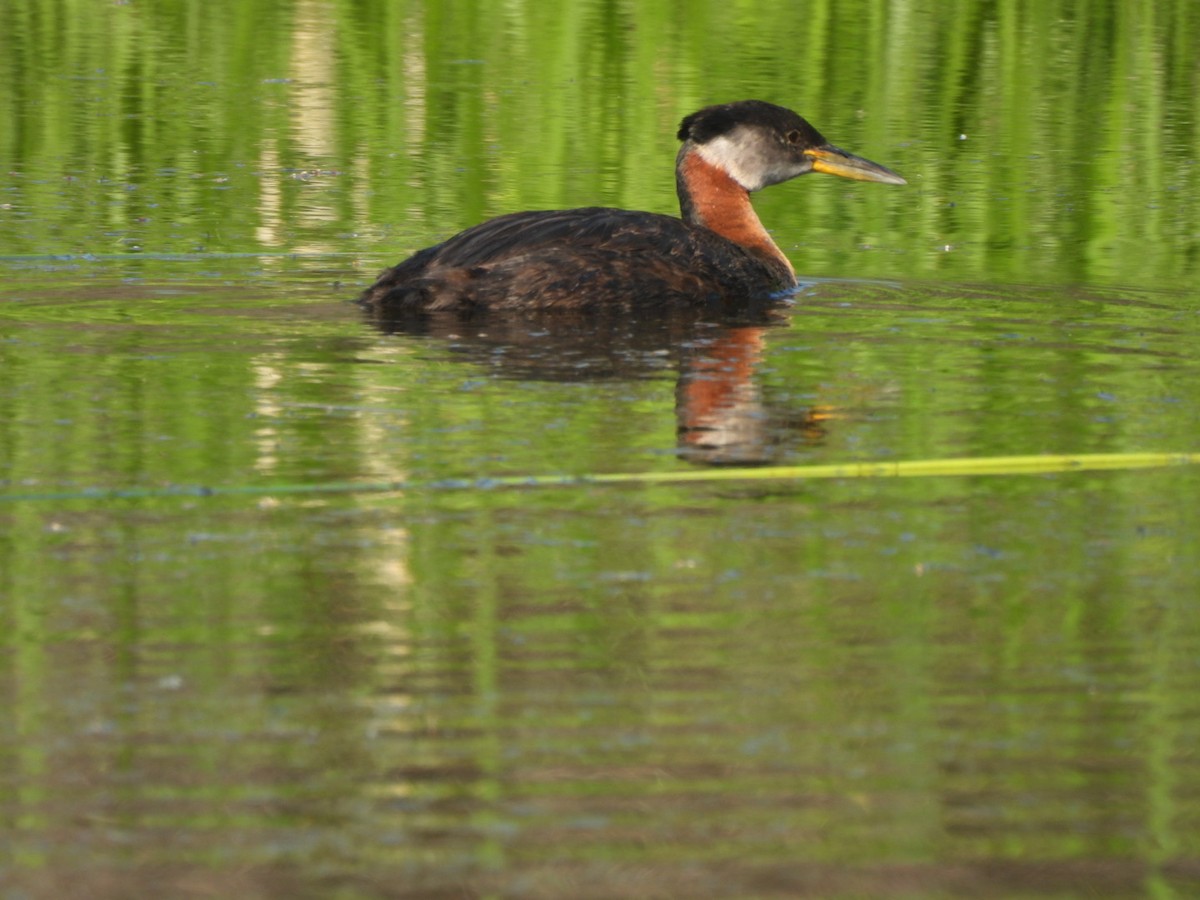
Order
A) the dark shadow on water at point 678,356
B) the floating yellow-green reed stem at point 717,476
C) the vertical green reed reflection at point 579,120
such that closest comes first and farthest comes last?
the floating yellow-green reed stem at point 717,476, the dark shadow on water at point 678,356, the vertical green reed reflection at point 579,120

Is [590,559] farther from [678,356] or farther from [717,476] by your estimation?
[678,356]

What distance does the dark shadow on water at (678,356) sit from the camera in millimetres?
7062

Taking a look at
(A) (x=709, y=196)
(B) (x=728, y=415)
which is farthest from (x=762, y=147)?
(B) (x=728, y=415)

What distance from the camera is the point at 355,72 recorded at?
57.0 feet

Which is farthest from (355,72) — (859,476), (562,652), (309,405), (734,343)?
(562,652)

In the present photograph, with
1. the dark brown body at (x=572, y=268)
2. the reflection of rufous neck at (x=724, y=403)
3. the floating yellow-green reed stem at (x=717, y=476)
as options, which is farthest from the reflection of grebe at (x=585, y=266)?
the floating yellow-green reed stem at (x=717, y=476)

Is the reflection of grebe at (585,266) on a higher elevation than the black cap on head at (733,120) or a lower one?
lower

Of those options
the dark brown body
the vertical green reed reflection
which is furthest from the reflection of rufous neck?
the vertical green reed reflection

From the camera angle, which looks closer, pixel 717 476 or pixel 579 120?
pixel 717 476

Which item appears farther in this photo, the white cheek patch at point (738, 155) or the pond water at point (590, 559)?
the white cheek patch at point (738, 155)

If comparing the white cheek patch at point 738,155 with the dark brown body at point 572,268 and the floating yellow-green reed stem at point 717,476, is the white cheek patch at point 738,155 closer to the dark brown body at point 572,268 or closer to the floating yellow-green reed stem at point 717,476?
the dark brown body at point 572,268

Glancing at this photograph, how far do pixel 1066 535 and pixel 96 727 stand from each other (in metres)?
2.67

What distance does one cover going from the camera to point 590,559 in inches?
219

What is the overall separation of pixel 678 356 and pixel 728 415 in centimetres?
123
